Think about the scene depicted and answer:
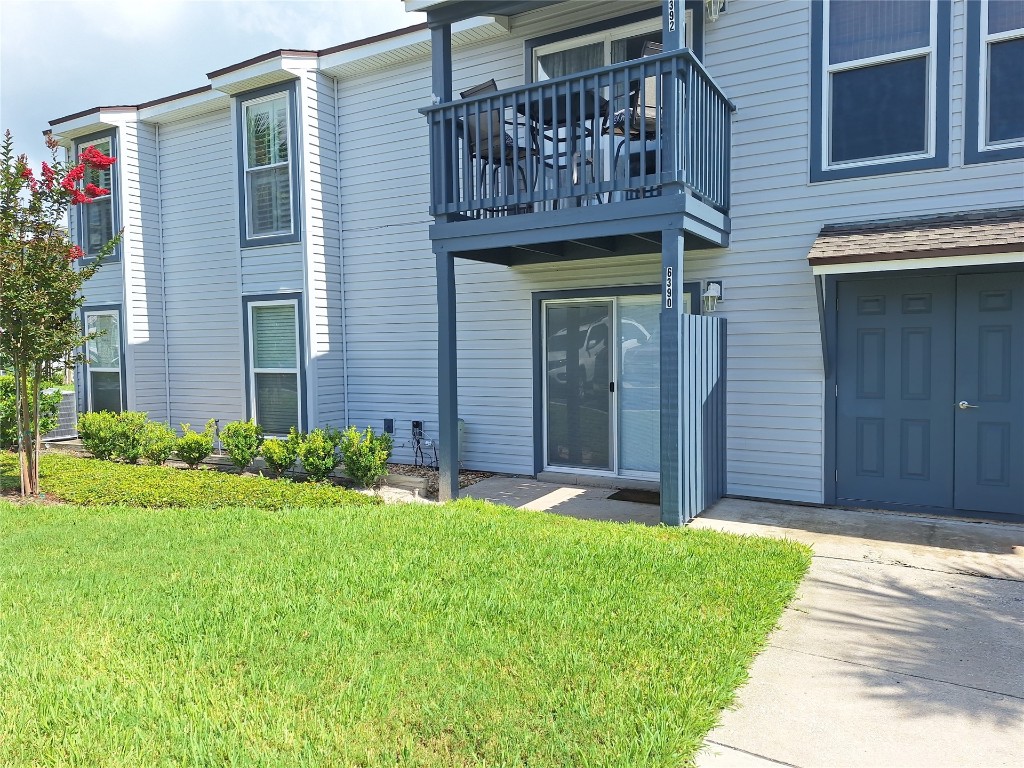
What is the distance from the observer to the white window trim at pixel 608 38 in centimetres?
721

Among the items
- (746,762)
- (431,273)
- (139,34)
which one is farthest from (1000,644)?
(139,34)

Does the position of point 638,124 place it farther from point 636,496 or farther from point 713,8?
point 636,496

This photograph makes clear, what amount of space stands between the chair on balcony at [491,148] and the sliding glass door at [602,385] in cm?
150

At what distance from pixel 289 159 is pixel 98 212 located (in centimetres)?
439

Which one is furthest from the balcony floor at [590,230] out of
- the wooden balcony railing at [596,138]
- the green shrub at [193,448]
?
the green shrub at [193,448]

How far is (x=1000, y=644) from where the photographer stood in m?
3.67

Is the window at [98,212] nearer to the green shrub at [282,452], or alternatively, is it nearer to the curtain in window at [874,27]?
the green shrub at [282,452]

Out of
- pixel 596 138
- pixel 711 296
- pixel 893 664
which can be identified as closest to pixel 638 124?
pixel 596 138

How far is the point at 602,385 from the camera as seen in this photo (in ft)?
26.0

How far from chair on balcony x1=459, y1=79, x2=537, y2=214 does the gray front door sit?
10.7ft

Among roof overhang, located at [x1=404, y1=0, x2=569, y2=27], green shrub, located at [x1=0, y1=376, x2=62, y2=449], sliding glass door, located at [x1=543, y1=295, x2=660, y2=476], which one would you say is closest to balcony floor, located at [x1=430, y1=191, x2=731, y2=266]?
sliding glass door, located at [x1=543, y1=295, x2=660, y2=476]

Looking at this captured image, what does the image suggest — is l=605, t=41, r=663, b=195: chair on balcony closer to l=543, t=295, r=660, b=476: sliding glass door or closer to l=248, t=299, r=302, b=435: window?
l=543, t=295, r=660, b=476: sliding glass door

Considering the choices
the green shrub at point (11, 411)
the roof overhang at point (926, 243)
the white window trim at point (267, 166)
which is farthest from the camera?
the green shrub at point (11, 411)

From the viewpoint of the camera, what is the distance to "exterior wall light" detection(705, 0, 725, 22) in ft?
22.4
